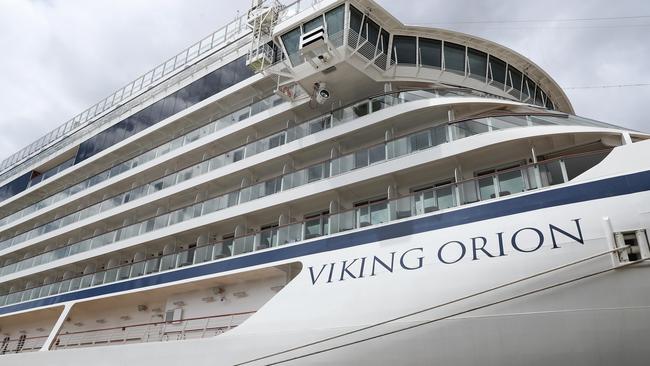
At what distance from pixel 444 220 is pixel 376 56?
6577 millimetres

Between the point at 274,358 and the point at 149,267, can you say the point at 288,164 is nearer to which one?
the point at 149,267

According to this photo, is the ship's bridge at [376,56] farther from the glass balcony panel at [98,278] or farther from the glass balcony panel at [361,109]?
the glass balcony panel at [98,278]

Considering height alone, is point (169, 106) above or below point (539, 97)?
above

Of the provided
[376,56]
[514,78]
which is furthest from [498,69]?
[376,56]

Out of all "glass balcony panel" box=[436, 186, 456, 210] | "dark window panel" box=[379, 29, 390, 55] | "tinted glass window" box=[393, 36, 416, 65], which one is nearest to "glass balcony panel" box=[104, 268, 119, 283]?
"dark window panel" box=[379, 29, 390, 55]

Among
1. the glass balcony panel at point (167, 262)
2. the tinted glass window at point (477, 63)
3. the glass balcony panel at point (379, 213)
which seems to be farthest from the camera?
the tinted glass window at point (477, 63)

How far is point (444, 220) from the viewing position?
8.74m

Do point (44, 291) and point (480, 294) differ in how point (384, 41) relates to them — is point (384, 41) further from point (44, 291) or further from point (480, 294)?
point (44, 291)

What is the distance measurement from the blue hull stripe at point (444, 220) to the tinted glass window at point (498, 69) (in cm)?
756

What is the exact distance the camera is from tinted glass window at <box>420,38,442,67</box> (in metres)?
14.1

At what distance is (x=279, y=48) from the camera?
48.4 feet

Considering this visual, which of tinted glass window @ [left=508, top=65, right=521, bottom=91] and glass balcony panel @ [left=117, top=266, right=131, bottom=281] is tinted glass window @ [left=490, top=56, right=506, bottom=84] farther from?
glass balcony panel @ [left=117, top=266, right=131, bottom=281]

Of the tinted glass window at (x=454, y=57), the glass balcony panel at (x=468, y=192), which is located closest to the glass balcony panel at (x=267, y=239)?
the glass balcony panel at (x=468, y=192)

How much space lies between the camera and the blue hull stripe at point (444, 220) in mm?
7363
